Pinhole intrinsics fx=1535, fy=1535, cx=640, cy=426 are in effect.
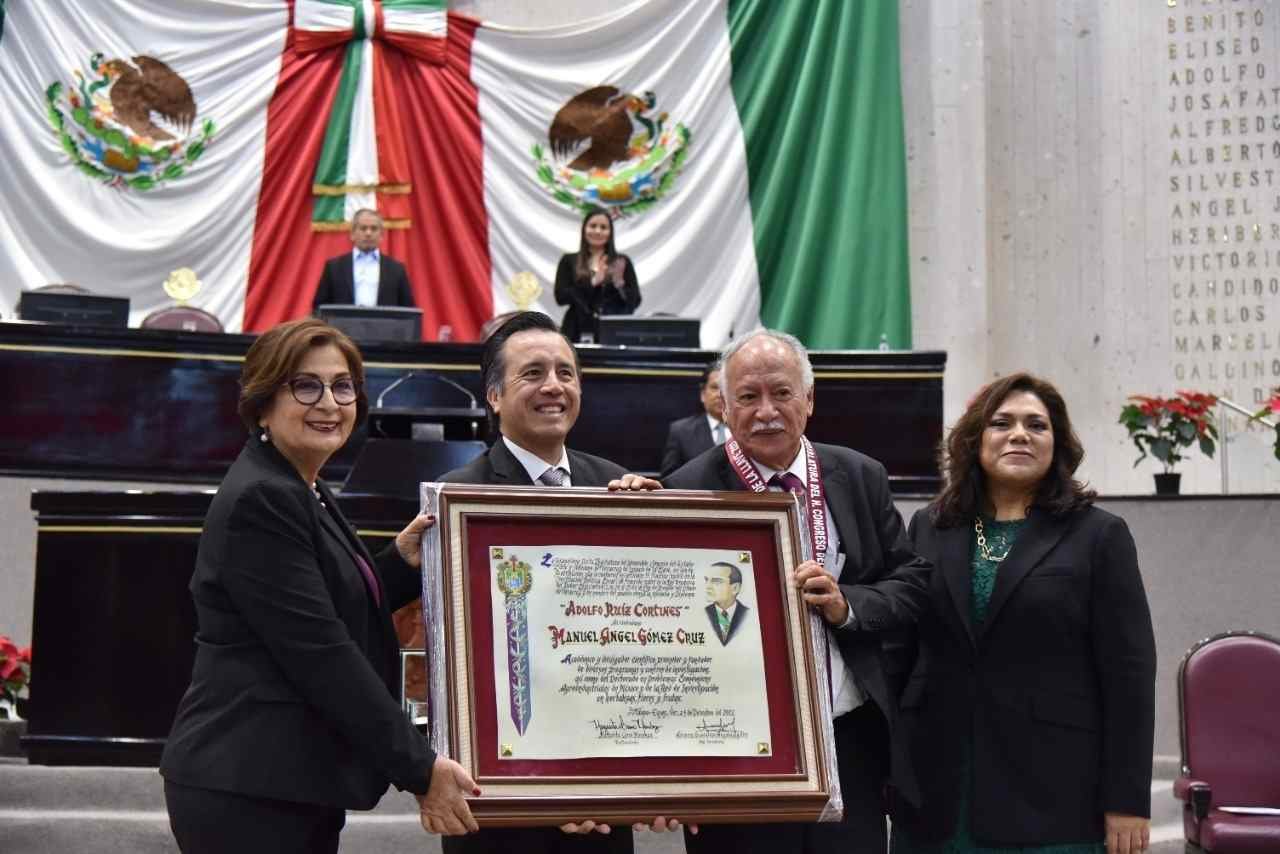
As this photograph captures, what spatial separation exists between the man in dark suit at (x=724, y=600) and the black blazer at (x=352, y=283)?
20.9 feet

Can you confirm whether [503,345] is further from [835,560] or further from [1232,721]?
[1232,721]

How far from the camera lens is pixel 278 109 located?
986 centimetres

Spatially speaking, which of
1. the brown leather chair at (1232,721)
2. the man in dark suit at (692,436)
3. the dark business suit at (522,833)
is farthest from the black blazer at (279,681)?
the man in dark suit at (692,436)

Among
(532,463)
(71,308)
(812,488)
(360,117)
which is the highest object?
(360,117)

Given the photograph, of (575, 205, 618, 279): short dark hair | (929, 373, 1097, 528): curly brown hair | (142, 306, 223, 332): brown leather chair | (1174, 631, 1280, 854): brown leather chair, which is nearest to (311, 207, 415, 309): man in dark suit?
(142, 306, 223, 332): brown leather chair

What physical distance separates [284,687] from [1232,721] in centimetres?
321

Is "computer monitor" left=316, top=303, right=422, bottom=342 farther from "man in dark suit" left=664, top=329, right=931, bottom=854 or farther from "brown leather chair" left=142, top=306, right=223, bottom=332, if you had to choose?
"man in dark suit" left=664, top=329, right=931, bottom=854

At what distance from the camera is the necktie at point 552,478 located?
2836mm

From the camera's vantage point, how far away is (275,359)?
97.7 inches

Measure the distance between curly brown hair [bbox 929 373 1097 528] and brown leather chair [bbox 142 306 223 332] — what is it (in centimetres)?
604

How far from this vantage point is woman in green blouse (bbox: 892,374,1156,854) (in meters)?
2.95

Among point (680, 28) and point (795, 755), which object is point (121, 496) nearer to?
point (795, 755)

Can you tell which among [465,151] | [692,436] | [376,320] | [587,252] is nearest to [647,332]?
[692,436]
